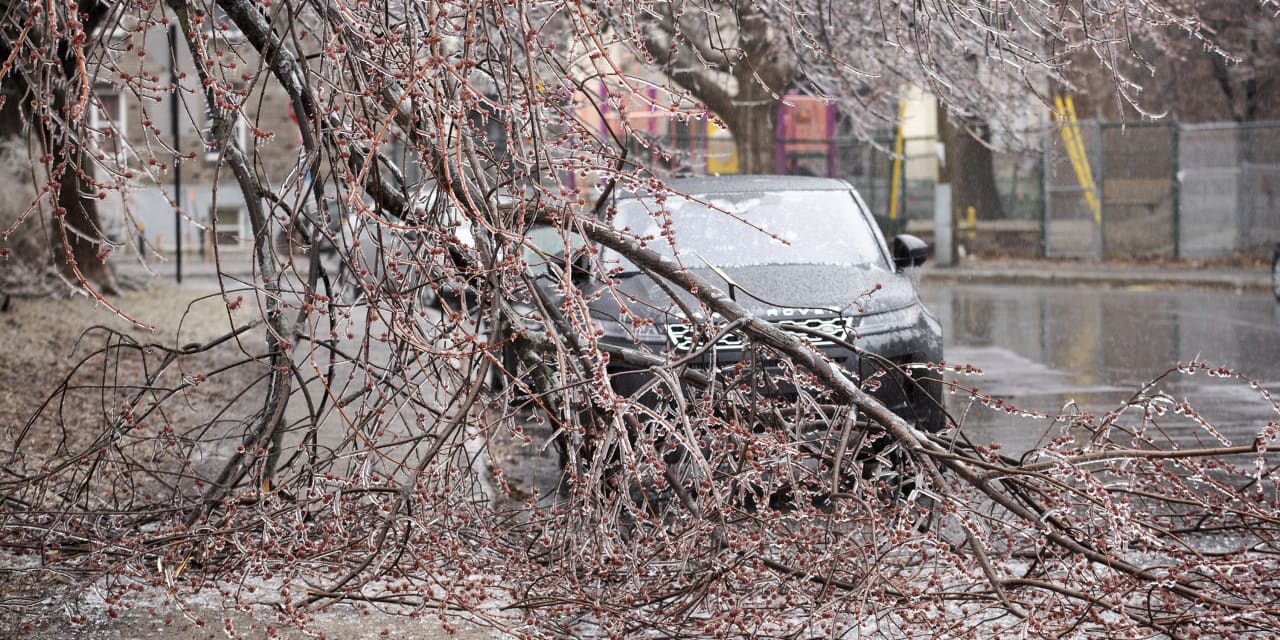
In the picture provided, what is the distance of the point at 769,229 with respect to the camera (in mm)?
8578

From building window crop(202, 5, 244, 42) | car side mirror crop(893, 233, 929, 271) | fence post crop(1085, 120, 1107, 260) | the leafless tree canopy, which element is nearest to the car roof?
car side mirror crop(893, 233, 929, 271)

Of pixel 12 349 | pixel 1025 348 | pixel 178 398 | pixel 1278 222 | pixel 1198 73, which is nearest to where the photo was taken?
pixel 178 398

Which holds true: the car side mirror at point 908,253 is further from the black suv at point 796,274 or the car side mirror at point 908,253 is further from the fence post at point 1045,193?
the fence post at point 1045,193

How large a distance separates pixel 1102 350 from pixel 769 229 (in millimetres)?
6170

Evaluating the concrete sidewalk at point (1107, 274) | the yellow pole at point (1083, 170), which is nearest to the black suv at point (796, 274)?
the concrete sidewalk at point (1107, 274)

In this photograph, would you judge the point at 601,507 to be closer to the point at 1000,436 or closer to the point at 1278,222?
the point at 1000,436

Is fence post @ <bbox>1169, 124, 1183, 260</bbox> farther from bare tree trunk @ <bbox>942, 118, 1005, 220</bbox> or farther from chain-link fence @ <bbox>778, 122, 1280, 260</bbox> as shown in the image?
bare tree trunk @ <bbox>942, 118, 1005, 220</bbox>

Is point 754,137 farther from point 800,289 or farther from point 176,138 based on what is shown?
point 800,289

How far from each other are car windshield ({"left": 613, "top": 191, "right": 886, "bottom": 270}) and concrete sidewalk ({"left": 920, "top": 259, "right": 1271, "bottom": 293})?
13289 millimetres

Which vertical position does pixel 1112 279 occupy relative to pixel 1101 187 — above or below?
below

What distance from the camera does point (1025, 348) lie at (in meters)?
13.9

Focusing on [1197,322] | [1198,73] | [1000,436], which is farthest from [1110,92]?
[1000,436]

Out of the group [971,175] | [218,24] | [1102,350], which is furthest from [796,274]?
[971,175]

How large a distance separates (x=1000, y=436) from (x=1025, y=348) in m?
5.15
